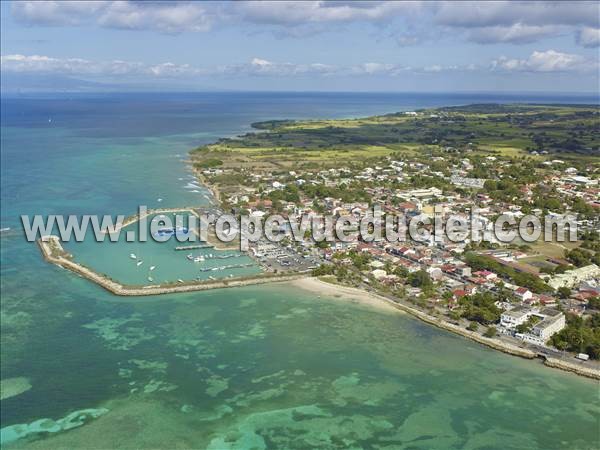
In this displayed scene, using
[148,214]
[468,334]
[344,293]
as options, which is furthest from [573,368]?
[148,214]

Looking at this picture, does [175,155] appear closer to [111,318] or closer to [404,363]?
[111,318]

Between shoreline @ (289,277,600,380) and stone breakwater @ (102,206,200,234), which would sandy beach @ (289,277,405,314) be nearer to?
shoreline @ (289,277,600,380)

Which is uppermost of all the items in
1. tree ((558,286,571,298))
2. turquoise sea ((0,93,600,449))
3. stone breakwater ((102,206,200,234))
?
stone breakwater ((102,206,200,234))

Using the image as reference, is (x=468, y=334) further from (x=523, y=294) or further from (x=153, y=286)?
(x=153, y=286)

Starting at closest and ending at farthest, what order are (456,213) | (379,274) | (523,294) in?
1. (523,294)
2. (379,274)
3. (456,213)

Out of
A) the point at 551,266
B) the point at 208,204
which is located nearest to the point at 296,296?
the point at 551,266

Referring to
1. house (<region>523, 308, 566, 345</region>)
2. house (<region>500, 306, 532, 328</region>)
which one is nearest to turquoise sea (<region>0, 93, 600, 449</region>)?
house (<region>523, 308, 566, 345</region>)

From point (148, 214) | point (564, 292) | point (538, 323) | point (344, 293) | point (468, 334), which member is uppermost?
point (148, 214)
